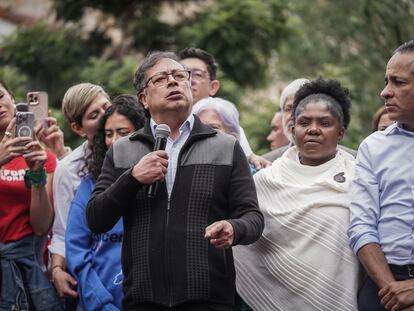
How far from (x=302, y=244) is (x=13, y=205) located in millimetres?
1990

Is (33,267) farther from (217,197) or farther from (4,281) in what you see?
(217,197)

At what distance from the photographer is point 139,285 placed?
411cm

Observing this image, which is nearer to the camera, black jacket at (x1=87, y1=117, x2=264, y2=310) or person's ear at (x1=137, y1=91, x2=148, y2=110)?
black jacket at (x1=87, y1=117, x2=264, y2=310)

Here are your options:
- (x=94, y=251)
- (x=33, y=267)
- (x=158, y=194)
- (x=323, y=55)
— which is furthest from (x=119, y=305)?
(x=323, y=55)

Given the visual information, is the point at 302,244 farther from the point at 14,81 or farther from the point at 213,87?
the point at 14,81

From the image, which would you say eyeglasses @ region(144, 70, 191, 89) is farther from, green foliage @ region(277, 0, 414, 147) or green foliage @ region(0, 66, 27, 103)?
green foliage @ region(0, 66, 27, 103)

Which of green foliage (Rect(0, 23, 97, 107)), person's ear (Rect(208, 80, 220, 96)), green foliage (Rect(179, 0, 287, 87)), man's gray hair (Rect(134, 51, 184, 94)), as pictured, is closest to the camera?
man's gray hair (Rect(134, 51, 184, 94))

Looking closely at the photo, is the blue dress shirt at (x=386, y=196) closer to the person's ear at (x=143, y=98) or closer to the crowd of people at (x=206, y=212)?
the crowd of people at (x=206, y=212)

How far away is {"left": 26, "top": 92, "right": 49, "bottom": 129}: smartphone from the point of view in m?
5.51

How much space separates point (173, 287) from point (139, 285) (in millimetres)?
192

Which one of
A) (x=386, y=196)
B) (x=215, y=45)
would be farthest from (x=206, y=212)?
(x=215, y=45)

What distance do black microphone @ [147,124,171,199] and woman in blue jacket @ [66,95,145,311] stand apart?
1034 millimetres

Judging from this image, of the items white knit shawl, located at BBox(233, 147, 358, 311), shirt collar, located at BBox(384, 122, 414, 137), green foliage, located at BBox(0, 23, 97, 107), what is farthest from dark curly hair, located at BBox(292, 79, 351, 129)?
green foliage, located at BBox(0, 23, 97, 107)

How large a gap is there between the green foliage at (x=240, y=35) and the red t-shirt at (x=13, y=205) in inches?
256
